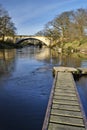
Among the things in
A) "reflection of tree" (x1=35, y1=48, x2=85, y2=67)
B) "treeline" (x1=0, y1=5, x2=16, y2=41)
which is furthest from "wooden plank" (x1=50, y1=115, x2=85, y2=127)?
"treeline" (x1=0, y1=5, x2=16, y2=41)

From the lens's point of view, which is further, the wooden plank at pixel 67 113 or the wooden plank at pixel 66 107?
the wooden plank at pixel 66 107

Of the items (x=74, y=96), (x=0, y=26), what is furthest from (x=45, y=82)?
(x=0, y=26)

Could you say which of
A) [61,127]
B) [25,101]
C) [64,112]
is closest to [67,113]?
[64,112]

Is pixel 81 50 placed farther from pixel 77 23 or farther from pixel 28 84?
pixel 28 84

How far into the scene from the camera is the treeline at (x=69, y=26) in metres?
52.7

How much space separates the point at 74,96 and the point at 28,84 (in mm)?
5600

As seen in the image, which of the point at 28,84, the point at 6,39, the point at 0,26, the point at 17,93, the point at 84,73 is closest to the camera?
the point at 17,93

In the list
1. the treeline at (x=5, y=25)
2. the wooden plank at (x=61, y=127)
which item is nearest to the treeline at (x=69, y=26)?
the treeline at (x=5, y=25)

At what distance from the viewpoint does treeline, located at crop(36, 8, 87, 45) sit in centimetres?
5268

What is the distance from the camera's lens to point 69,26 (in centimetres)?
5738

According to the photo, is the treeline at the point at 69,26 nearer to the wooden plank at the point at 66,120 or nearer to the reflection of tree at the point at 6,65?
the reflection of tree at the point at 6,65

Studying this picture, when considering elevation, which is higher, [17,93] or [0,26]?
[0,26]

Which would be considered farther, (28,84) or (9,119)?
(28,84)

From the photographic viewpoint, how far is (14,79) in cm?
1728
